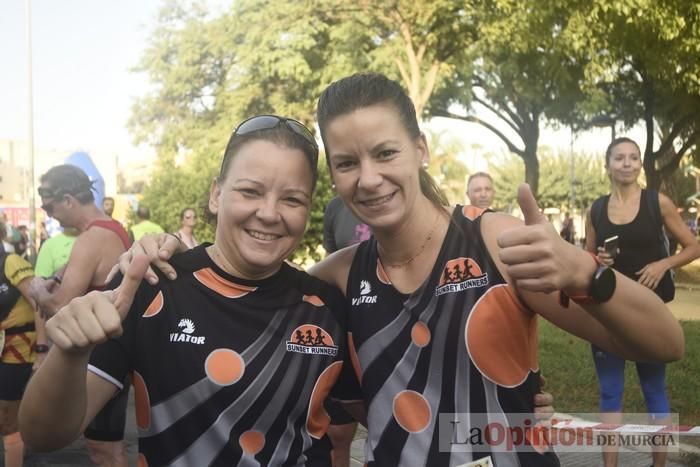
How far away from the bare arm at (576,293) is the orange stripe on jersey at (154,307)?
1.03 m

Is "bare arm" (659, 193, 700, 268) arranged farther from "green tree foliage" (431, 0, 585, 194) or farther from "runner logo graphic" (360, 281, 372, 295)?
"green tree foliage" (431, 0, 585, 194)

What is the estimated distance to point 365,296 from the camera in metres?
2.30

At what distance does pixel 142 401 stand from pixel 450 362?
3.08 ft

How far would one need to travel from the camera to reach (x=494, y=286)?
2064 mm

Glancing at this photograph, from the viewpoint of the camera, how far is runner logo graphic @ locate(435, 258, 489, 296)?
2.09 m

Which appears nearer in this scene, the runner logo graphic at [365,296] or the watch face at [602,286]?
the watch face at [602,286]

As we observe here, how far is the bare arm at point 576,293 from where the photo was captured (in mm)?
1760

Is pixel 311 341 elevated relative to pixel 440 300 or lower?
lower

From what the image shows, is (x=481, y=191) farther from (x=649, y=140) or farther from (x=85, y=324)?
(x=649, y=140)

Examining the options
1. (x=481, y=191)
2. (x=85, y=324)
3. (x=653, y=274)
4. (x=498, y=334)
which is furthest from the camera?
(x=481, y=191)

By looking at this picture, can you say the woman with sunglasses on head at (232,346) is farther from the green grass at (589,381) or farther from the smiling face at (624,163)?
the green grass at (589,381)

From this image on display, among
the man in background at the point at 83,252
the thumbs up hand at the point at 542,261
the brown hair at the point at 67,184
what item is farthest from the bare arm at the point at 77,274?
the thumbs up hand at the point at 542,261

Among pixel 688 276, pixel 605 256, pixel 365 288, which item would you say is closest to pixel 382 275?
pixel 365 288

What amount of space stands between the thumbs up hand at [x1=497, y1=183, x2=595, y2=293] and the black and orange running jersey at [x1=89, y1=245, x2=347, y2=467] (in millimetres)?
740
